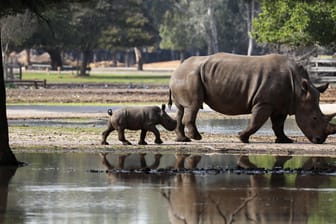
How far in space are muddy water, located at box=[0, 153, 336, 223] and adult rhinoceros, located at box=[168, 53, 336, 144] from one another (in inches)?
129

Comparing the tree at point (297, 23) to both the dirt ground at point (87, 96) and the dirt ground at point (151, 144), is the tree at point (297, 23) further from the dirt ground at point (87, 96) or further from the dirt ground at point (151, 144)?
the dirt ground at point (151, 144)

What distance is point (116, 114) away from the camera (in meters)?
27.6

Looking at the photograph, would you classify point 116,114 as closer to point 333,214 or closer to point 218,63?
point 218,63

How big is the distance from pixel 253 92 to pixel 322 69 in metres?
41.0

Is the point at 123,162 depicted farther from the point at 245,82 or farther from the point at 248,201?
the point at 248,201

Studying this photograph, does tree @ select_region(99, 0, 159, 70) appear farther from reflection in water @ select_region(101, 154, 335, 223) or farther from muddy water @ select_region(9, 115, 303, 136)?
reflection in water @ select_region(101, 154, 335, 223)

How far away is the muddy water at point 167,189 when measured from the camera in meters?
16.6

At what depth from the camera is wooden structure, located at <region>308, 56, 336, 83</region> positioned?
223 ft

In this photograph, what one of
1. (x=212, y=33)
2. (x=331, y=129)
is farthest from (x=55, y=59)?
(x=331, y=129)

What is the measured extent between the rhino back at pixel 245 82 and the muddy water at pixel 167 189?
3470mm

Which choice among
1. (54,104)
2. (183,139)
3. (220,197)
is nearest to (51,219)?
(220,197)

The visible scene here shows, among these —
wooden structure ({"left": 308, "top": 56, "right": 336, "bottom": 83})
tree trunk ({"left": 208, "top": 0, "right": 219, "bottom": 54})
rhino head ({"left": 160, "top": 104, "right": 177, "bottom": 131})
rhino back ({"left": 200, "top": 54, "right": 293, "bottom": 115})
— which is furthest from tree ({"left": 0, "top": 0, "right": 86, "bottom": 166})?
tree trunk ({"left": 208, "top": 0, "right": 219, "bottom": 54})

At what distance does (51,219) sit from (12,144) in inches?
471

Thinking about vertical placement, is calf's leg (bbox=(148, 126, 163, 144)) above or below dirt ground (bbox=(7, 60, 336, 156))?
above
